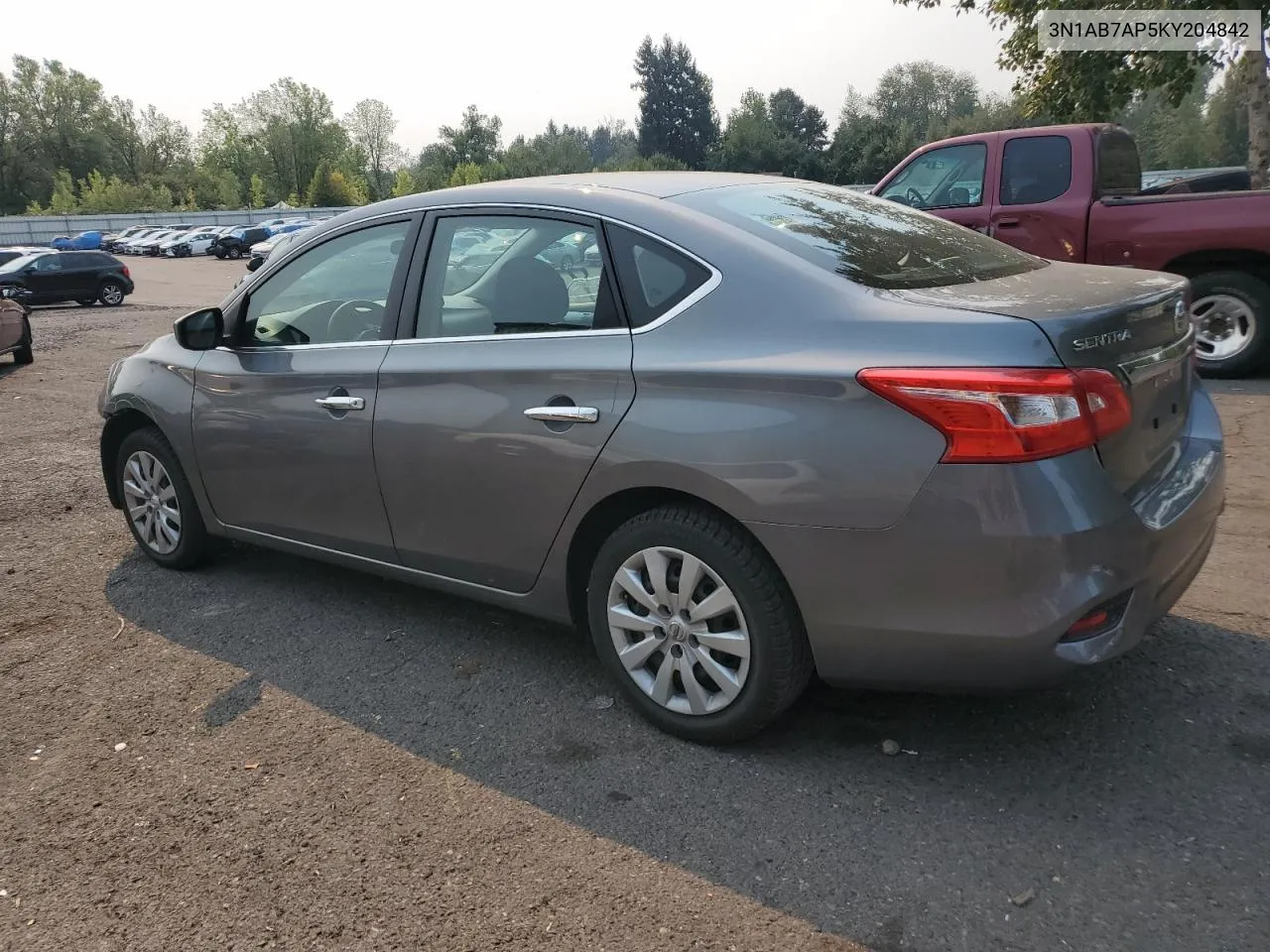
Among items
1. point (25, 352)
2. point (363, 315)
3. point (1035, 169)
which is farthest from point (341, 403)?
point (25, 352)

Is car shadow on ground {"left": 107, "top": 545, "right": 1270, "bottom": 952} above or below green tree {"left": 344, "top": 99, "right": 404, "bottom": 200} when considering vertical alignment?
below

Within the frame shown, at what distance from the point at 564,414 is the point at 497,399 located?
11.8 inches

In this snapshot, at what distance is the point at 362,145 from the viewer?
3937 inches

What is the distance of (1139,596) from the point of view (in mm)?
2699

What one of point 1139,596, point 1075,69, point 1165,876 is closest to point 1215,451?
point 1139,596

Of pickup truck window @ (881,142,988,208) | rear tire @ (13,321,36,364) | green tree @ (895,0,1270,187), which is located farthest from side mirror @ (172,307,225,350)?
green tree @ (895,0,1270,187)

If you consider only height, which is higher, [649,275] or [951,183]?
[951,183]

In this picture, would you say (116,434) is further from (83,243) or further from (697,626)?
(83,243)

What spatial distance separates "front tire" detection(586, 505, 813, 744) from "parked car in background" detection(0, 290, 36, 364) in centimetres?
1227

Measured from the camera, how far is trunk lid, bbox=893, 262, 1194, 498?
263cm

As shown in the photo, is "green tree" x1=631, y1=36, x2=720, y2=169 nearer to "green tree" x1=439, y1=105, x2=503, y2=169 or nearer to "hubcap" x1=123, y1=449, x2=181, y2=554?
"green tree" x1=439, y1=105, x2=503, y2=169

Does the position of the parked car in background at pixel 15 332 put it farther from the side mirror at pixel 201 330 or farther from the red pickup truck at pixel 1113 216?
the red pickup truck at pixel 1113 216

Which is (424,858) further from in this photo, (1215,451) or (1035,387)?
(1215,451)

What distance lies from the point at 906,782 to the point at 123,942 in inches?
81.2
